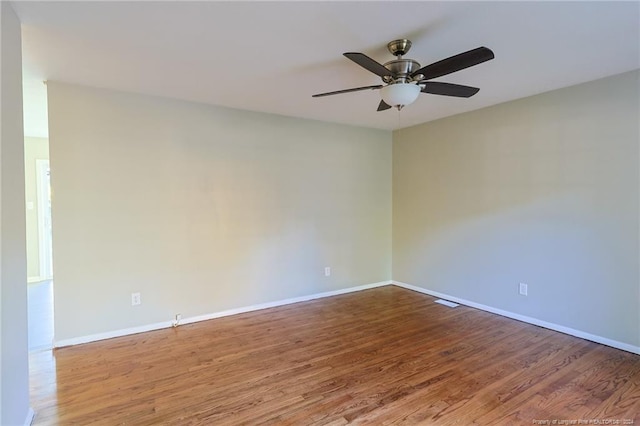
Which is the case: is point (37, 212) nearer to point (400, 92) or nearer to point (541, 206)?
point (400, 92)

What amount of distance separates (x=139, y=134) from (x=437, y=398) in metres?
3.37

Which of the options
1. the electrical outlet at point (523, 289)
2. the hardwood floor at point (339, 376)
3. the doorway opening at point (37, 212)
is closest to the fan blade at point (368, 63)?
the hardwood floor at point (339, 376)

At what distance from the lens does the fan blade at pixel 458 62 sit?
1796mm

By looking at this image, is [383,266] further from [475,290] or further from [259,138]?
[259,138]

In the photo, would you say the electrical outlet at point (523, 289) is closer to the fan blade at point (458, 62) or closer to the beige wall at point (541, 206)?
the beige wall at point (541, 206)

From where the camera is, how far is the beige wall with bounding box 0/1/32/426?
165 cm

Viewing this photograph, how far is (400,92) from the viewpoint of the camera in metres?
2.18

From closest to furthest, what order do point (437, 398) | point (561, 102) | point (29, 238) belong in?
1. point (437, 398)
2. point (561, 102)
3. point (29, 238)

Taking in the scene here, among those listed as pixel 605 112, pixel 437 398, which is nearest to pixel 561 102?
pixel 605 112

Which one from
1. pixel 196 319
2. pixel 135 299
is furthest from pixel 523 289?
pixel 135 299

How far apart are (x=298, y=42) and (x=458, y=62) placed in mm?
1012

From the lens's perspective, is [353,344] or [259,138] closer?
[353,344]

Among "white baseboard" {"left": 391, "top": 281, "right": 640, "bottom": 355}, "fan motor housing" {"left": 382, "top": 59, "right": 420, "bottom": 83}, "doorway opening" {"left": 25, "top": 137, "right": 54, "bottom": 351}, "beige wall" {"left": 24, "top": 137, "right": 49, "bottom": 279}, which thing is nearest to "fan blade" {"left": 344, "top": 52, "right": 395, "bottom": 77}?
"fan motor housing" {"left": 382, "top": 59, "right": 420, "bottom": 83}

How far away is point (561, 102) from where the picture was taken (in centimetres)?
317
